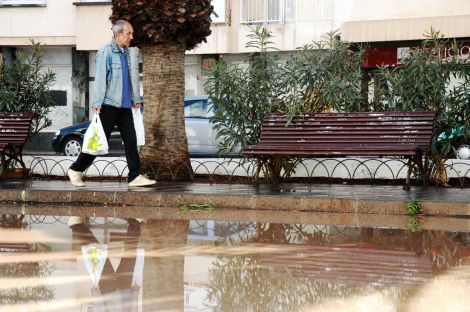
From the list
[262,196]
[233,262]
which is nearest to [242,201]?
[262,196]

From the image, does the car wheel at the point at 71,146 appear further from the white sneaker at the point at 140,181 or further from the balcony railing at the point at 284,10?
the white sneaker at the point at 140,181

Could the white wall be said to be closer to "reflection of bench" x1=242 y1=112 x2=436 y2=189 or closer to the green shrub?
the green shrub

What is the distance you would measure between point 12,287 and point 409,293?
2610 millimetres

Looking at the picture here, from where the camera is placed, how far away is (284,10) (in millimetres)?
32406

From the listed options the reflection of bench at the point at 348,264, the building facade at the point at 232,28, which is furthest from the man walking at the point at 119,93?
the building facade at the point at 232,28

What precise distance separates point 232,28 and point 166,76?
1871 centimetres

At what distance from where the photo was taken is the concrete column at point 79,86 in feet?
112

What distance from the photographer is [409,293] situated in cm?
683

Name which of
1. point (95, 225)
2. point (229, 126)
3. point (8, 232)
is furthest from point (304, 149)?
point (8, 232)

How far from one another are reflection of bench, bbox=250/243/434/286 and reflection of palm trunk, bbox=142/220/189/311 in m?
0.69

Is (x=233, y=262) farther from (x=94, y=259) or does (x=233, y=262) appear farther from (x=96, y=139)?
(x=96, y=139)

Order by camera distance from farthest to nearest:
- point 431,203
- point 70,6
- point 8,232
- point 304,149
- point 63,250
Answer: point 70,6, point 304,149, point 431,203, point 8,232, point 63,250

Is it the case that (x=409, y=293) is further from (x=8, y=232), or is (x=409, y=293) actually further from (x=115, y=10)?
(x=115, y=10)

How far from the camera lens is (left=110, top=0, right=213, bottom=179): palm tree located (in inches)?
553
